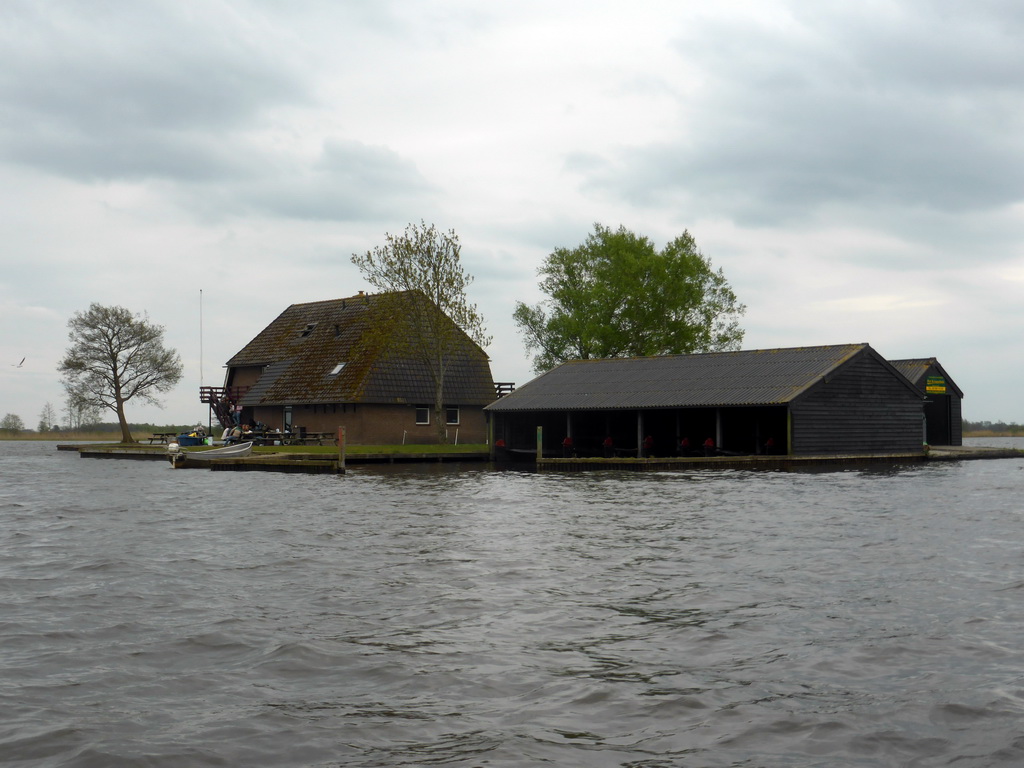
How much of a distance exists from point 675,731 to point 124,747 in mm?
3985

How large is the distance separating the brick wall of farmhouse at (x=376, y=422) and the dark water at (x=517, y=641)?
3274cm

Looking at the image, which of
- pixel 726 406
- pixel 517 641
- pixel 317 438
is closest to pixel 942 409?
pixel 726 406

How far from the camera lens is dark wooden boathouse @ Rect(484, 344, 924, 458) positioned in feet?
138

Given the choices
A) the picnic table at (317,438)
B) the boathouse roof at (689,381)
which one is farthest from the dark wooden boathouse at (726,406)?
the picnic table at (317,438)

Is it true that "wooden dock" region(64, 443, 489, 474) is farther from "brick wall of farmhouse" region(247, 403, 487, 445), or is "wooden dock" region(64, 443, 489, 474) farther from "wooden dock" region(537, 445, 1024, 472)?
"wooden dock" region(537, 445, 1024, 472)

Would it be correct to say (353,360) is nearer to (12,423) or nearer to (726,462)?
(726,462)

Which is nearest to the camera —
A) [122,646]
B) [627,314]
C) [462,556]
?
[122,646]

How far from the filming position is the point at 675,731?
24.6 ft

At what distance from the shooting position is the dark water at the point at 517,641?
7289 mm

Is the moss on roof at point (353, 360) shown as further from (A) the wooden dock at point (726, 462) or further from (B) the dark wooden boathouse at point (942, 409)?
(B) the dark wooden boathouse at point (942, 409)

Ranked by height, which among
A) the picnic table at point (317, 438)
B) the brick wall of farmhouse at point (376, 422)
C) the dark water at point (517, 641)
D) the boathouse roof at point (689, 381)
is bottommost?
the dark water at point (517, 641)

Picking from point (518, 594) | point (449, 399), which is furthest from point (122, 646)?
point (449, 399)

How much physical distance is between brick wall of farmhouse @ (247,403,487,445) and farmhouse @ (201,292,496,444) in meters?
0.06

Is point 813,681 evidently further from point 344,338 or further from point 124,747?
point 344,338
